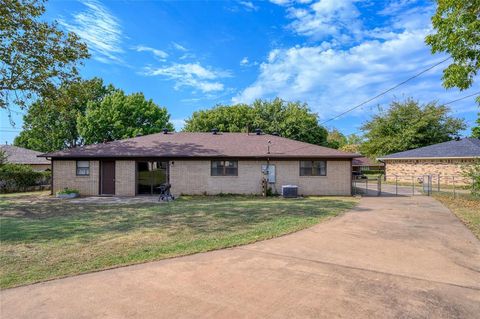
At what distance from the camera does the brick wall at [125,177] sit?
17594 millimetres

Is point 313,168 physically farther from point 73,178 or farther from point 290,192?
point 73,178

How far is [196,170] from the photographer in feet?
58.4

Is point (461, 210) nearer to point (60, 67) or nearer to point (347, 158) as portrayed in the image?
point (347, 158)

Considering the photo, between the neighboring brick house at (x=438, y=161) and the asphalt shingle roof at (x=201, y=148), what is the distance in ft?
44.8

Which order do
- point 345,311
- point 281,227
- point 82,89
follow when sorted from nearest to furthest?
point 345,311, point 281,227, point 82,89

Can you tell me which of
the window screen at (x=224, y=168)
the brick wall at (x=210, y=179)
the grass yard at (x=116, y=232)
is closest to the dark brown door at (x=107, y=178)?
the brick wall at (x=210, y=179)

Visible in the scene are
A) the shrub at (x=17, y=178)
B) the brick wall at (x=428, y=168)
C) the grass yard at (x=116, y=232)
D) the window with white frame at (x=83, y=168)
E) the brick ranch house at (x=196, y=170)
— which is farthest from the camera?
the brick wall at (x=428, y=168)

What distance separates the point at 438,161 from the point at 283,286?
28.1 m

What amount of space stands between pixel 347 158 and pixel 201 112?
79.1ft

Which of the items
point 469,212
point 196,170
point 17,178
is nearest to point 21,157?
point 17,178

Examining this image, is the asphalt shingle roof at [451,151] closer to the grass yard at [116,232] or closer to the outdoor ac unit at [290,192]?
the outdoor ac unit at [290,192]

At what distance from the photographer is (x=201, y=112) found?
38.3 m

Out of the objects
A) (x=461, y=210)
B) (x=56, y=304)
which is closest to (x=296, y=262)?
(x=56, y=304)

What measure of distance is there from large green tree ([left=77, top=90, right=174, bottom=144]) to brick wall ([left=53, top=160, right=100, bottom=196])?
64.9 ft
